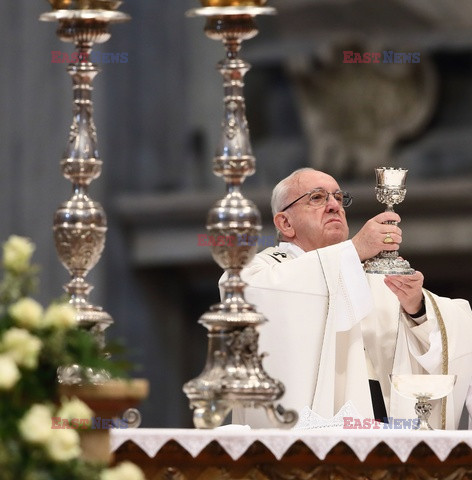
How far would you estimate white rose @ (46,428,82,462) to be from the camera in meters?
3.52

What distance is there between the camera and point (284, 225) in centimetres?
645

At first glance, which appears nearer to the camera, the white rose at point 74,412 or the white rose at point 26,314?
the white rose at point 74,412

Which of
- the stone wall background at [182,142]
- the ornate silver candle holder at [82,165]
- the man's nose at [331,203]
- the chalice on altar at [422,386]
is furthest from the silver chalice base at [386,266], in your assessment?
the stone wall background at [182,142]

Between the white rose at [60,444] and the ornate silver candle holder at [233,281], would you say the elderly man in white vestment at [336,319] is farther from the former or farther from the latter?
the white rose at [60,444]

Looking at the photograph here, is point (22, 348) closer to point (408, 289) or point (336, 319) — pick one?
point (336, 319)

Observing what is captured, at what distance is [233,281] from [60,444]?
1.54m

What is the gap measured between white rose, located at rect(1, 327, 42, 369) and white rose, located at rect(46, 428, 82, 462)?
0.52 ft

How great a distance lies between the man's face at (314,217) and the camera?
6.32 m

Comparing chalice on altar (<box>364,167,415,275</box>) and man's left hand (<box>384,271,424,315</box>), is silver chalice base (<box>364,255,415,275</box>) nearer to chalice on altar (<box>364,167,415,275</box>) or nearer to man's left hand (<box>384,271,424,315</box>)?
chalice on altar (<box>364,167,415,275</box>)

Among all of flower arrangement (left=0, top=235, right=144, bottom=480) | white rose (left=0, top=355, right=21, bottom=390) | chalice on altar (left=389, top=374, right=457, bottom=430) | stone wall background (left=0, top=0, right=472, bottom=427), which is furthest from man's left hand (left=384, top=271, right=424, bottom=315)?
stone wall background (left=0, top=0, right=472, bottom=427)

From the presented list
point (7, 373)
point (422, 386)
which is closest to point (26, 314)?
point (7, 373)

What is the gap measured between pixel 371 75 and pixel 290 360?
531 centimetres

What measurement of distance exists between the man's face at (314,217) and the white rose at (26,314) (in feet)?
8.81

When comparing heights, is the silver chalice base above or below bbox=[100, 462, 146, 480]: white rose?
above
